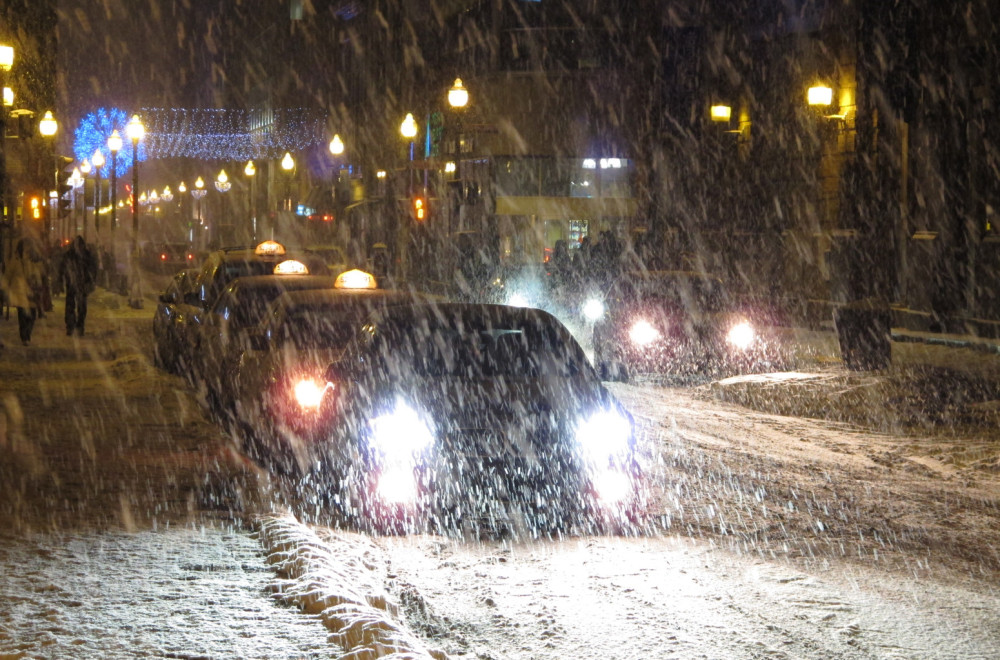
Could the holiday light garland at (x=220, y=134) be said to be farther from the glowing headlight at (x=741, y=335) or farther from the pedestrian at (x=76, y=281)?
the glowing headlight at (x=741, y=335)

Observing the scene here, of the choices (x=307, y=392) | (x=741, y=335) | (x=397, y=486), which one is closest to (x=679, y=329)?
(x=741, y=335)

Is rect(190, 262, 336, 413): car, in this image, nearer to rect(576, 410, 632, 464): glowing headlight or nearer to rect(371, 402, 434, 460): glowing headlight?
rect(371, 402, 434, 460): glowing headlight

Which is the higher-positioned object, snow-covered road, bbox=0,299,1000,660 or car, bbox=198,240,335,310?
car, bbox=198,240,335,310

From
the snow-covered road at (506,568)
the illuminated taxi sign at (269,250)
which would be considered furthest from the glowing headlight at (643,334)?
the snow-covered road at (506,568)

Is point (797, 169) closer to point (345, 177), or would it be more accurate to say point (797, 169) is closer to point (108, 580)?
point (108, 580)

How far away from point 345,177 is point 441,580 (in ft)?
249

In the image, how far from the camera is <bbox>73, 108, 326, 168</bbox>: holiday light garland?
81.8 m

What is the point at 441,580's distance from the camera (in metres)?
6.54

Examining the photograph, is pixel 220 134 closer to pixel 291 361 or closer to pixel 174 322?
pixel 174 322

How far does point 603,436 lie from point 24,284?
15496 millimetres

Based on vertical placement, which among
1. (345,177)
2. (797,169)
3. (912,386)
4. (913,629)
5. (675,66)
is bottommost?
(913,629)

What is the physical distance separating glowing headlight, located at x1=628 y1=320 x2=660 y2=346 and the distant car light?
1034 cm

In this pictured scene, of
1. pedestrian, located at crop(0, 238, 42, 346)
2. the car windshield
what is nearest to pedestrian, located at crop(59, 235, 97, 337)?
pedestrian, located at crop(0, 238, 42, 346)

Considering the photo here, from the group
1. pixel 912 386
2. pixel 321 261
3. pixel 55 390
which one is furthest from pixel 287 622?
pixel 321 261
